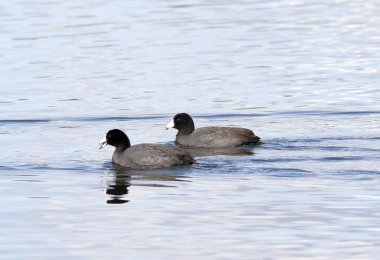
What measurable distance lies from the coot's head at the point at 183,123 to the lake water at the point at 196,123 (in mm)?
537

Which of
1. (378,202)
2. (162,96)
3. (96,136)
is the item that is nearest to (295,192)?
(378,202)

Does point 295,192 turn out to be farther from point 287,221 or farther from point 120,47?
point 120,47

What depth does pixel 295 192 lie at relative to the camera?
17328mm

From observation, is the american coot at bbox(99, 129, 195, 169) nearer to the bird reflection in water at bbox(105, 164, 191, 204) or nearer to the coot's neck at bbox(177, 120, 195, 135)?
the bird reflection in water at bbox(105, 164, 191, 204)

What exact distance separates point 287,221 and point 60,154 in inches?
267

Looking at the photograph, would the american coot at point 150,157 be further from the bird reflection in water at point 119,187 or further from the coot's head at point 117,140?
the bird reflection in water at point 119,187

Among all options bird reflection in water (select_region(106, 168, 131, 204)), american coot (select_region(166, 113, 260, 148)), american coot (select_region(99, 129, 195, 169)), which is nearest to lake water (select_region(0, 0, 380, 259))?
bird reflection in water (select_region(106, 168, 131, 204))

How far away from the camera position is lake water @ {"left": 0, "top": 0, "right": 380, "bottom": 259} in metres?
14.8

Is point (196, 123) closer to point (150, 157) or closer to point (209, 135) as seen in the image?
point (209, 135)

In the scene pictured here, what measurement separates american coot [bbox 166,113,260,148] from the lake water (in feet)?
1.49

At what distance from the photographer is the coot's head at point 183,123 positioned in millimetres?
23141

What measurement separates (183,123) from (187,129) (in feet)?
0.79

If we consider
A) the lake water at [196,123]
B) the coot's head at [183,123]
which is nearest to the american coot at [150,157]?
the lake water at [196,123]

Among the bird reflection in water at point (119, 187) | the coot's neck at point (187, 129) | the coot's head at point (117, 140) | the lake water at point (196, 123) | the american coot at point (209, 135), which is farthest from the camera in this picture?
the coot's neck at point (187, 129)
